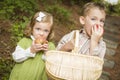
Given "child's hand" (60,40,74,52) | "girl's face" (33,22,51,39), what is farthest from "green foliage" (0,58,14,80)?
"child's hand" (60,40,74,52)

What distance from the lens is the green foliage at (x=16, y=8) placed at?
7285 millimetres

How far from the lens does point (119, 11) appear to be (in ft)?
42.8

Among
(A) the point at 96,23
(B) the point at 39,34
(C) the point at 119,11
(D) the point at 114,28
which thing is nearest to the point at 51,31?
(B) the point at 39,34

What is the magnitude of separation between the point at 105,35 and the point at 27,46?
6.08m

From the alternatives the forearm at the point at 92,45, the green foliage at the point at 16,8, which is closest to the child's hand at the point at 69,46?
the forearm at the point at 92,45

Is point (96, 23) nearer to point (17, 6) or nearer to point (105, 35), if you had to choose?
point (17, 6)

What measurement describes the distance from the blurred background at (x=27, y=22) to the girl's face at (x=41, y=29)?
6.15ft

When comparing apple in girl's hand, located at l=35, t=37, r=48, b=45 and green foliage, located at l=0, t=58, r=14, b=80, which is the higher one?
apple in girl's hand, located at l=35, t=37, r=48, b=45

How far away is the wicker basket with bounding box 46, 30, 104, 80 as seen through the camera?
9.43 feet

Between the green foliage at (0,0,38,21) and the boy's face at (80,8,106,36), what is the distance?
404cm

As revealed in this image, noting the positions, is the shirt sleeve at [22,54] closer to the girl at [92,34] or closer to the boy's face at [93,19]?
the girl at [92,34]

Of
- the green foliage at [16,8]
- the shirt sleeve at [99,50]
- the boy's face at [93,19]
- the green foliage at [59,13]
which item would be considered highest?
the boy's face at [93,19]

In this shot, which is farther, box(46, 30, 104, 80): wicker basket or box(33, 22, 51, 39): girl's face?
box(33, 22, 51, 39): girl's face

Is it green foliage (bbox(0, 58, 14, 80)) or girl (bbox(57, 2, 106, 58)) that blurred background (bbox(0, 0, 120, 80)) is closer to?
green foliage (bbox(0, 58, 14, 80))
